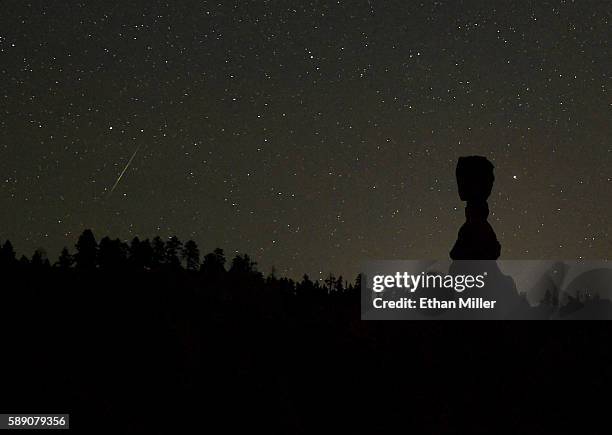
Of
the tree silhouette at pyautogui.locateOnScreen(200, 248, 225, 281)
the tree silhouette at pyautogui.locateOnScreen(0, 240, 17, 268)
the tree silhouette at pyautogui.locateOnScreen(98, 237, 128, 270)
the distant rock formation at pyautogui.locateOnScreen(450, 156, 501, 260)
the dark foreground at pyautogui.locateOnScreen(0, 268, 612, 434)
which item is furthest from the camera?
the tree silhouette at pyautogui.locateOnScreen(200, 248, 225, 281)

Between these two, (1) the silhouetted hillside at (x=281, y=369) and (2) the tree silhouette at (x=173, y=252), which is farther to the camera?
(2) the tree silhouette at (x=173, y=252)

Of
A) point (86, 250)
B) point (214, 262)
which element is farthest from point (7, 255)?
point (214, 262)

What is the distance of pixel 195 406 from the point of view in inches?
1110

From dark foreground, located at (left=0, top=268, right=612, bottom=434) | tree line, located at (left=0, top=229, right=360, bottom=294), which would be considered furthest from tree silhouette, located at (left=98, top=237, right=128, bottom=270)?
dark foreground, located at (left=0, top=268, right=612, bottom=434)

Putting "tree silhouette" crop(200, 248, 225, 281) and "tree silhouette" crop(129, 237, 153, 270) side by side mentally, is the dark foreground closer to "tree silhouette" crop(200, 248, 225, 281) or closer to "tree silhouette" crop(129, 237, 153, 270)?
"tree silhouette" crop(129, 237, 153, 270)

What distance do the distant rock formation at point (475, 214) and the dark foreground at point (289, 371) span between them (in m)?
5.31

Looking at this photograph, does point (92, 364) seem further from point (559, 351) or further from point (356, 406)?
point (559, 351)

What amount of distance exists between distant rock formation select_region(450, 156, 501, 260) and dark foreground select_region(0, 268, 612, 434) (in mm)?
5310

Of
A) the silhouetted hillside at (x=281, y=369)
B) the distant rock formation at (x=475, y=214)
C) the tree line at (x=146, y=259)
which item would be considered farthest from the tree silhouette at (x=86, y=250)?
the distant rock formation at (x=475, y=214)

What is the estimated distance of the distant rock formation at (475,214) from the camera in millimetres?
42906

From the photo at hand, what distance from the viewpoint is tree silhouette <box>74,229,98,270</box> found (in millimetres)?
92812

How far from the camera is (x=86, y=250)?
94000 mm

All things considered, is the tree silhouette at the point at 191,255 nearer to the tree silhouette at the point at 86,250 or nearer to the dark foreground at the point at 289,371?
the tree silhouette at the point at 86,250

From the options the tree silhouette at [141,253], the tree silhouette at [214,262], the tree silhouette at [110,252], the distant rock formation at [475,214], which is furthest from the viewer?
the tree silhouette at [214,262]
